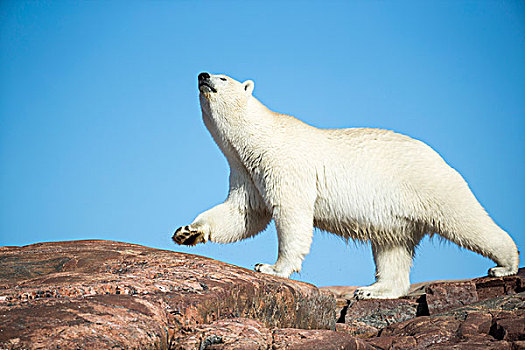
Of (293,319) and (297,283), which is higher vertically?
(297,283)

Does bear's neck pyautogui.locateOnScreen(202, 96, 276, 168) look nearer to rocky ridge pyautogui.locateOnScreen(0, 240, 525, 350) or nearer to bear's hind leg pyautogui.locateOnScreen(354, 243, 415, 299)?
rocky ridge pyautogui.locateOnScreen(0, 240, 525, 350)

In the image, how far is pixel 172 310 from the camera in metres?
3.21

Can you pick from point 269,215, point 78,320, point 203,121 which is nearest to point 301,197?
point 269,215

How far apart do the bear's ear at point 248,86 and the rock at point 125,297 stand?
270 centimetres

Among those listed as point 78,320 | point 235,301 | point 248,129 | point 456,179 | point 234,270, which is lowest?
point 78,320

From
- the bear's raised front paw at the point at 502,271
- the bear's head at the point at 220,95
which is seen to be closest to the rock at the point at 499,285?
the bear's raised front paw at the point at 502,271

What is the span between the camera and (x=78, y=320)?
2.69 m

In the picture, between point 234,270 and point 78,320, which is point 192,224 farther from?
point 78,320

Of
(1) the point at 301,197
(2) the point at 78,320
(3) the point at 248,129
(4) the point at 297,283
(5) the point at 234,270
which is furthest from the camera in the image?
(3) the point at 248,129

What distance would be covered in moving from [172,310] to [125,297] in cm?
30

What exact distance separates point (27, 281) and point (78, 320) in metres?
1.17

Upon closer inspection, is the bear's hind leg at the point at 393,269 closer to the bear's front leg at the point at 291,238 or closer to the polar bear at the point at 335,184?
the polar bear at the point at 335,184

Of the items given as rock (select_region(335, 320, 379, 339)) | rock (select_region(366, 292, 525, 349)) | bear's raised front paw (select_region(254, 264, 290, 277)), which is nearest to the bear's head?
bear's raised front paw (select_region(254, 264, 290, 277))

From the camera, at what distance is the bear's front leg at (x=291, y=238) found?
5824mm
